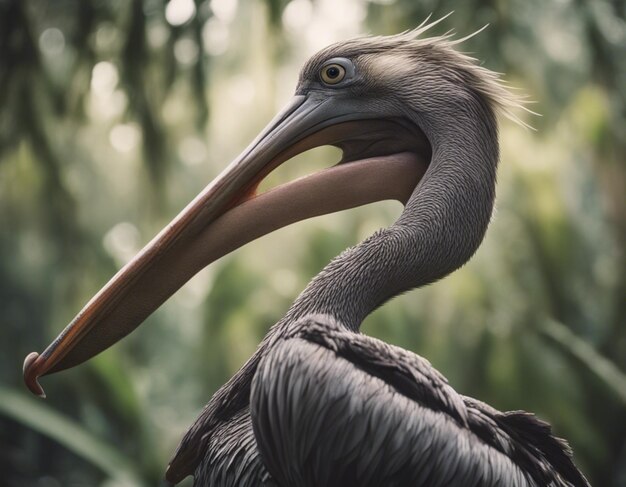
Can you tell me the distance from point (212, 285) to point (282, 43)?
10.9 feet

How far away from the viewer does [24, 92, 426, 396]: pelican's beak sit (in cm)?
277

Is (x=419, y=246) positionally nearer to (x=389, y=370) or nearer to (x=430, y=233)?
(x=430, y=233)

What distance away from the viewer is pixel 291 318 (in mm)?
2691

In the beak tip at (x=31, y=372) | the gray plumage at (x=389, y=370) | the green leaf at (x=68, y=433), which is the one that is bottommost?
the green leaf at (x=68, y=433)

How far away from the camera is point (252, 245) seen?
922 cm

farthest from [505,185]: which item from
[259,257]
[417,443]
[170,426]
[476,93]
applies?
[417,443]

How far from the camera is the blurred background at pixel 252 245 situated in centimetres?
660

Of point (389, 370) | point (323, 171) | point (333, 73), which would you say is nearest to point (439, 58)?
point (333, 73)

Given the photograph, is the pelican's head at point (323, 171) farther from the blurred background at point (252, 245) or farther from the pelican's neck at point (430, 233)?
the blurred background at point (252, 245)

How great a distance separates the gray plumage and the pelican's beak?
76mm

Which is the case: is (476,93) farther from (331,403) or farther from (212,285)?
(212,285)

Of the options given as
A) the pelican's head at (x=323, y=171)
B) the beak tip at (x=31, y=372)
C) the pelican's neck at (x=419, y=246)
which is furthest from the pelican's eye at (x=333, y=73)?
the beak tip at (x=31, y=372)

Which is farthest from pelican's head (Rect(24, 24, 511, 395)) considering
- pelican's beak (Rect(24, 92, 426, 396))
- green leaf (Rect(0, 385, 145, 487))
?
green leaf (Rect(0, 385, 145, 487))

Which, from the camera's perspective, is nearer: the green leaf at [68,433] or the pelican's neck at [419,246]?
the pelican's neck at [419,246]
